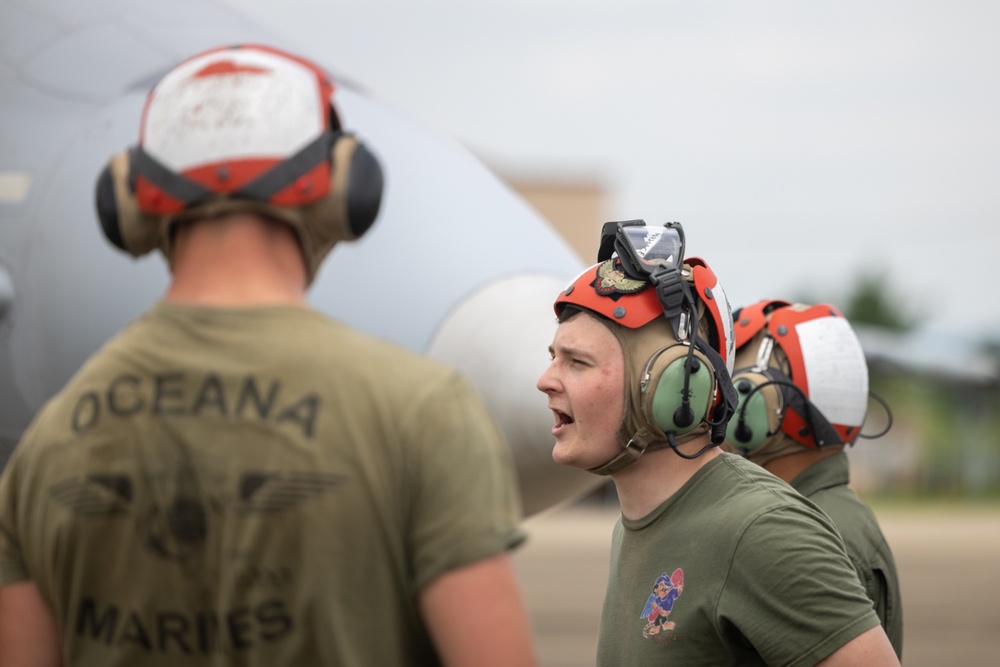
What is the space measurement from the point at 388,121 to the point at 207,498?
3.11 metres

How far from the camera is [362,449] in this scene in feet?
5.75

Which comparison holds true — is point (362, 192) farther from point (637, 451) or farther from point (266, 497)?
point (637, 451)

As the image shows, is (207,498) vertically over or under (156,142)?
under

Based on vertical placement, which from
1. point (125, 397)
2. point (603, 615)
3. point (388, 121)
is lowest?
point (603, 615)

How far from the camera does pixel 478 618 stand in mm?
1731

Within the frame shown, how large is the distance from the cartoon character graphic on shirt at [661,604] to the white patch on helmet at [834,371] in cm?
109

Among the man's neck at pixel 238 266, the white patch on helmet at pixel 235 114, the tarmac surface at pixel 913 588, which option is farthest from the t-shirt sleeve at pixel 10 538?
the tarmac surface at pixel 913 588

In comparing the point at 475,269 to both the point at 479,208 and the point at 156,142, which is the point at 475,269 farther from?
the point at 156,142

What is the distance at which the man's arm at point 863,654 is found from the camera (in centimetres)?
227

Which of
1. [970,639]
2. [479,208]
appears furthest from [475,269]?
[970,639]

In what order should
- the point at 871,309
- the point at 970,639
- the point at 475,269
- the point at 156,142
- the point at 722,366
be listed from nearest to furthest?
the point at 156,142 < the point at 722,366 < the point at 475,269 < the point at 970,639 < the point at 871,309

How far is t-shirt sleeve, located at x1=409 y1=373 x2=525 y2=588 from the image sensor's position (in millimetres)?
1742

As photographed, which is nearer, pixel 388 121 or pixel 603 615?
pixel 603 615

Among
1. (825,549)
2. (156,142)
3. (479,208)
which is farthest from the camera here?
(479,208)
